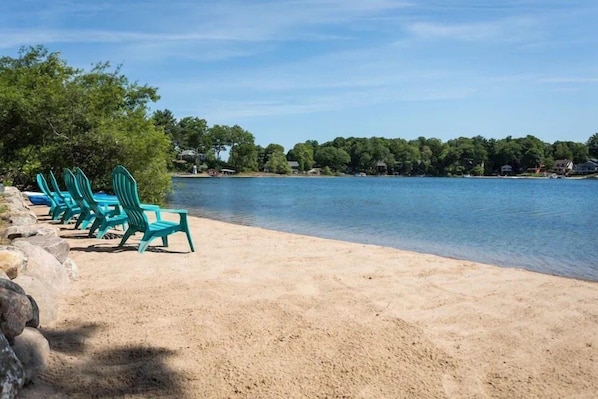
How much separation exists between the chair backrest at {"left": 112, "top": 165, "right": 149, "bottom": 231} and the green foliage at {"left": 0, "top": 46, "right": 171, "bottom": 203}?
31.9 feet

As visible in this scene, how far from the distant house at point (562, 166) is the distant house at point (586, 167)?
144 cm

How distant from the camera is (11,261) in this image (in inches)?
136

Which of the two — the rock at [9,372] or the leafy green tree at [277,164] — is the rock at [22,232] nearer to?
the rock at [9,372]

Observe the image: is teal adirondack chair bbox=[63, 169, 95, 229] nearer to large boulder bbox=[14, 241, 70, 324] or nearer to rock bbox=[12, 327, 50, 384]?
large boulder bbox=[14, 241, 70, 324]

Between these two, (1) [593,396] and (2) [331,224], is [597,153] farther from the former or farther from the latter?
(1) [593,396]

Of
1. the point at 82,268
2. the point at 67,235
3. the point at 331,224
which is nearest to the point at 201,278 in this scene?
the point at 82,268

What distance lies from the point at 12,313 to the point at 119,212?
553 cm

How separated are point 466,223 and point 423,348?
15.6 m

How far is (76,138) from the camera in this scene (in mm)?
16062

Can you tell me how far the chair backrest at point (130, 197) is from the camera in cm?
639

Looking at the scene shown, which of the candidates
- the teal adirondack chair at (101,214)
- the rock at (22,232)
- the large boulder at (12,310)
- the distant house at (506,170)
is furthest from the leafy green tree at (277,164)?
the large boulder at (12,310)

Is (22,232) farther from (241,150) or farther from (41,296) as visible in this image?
(241,150)

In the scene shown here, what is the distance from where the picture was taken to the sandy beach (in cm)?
289

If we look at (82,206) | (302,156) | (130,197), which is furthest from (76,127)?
(302,156)
